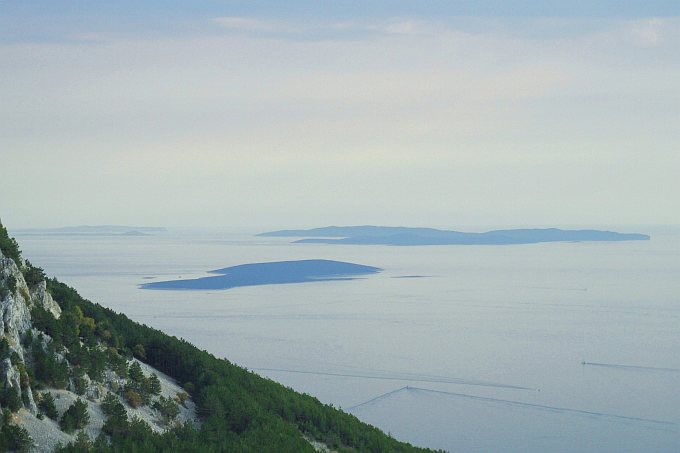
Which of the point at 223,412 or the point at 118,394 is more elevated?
the point at 118,394

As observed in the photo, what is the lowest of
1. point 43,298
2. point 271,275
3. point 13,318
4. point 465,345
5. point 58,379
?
point 465,345

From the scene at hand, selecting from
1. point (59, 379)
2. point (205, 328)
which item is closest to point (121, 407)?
point (59, 379)

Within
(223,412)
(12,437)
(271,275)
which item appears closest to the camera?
(12,437)

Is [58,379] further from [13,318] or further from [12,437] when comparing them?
[12,437]

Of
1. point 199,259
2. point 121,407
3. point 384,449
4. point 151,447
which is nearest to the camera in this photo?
point 151,447

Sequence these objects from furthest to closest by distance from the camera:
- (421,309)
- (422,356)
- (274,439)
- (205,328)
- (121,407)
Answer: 1. (421,309)
2. (205,328)
3. (422,356)
4. (274,439)
5. (121,407)

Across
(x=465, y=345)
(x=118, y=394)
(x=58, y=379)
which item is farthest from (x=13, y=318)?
(x=465, y=345)

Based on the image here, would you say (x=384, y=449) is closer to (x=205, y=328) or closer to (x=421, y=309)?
(x=205, y=328)

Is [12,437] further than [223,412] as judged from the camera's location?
No
